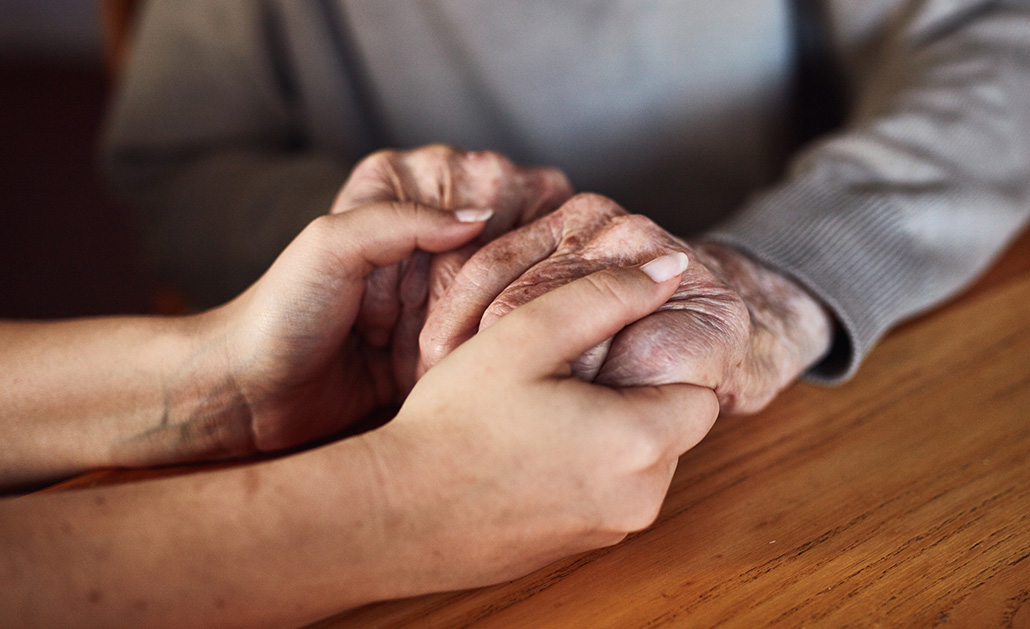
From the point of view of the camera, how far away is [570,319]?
15.1 inches

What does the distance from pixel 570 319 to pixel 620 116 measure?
0.74m

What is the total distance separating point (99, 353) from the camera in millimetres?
522

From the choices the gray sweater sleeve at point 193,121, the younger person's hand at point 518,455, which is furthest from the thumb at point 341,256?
the gray sweater sleeve at point 193,121

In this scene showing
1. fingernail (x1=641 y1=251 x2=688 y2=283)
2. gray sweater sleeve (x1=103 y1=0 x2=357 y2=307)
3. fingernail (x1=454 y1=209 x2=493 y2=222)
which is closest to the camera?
fingernail (x1=641 y1=251 x2=688 y2=283)

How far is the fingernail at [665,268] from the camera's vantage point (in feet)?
1.40

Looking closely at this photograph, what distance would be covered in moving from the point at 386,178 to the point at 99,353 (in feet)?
0.86

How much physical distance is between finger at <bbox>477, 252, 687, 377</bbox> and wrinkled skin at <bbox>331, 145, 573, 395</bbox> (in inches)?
6.9

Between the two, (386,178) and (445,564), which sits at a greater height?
(386,178)

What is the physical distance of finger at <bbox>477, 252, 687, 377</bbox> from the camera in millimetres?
376

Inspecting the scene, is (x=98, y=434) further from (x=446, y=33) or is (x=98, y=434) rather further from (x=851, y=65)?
(x=851, y=65)

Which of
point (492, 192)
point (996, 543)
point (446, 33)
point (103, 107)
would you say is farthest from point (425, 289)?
point (103, 107)

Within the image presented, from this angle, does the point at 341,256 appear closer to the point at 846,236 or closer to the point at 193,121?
the point at 846,236

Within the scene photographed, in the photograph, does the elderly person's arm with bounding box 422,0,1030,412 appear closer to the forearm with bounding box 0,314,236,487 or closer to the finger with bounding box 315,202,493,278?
the finger with bounding box 315,202,493,278

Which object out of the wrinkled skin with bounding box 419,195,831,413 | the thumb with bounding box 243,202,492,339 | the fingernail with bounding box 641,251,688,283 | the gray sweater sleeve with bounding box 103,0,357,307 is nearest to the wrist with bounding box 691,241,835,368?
the wrinkled skin with bounding box 419,195,831,413
